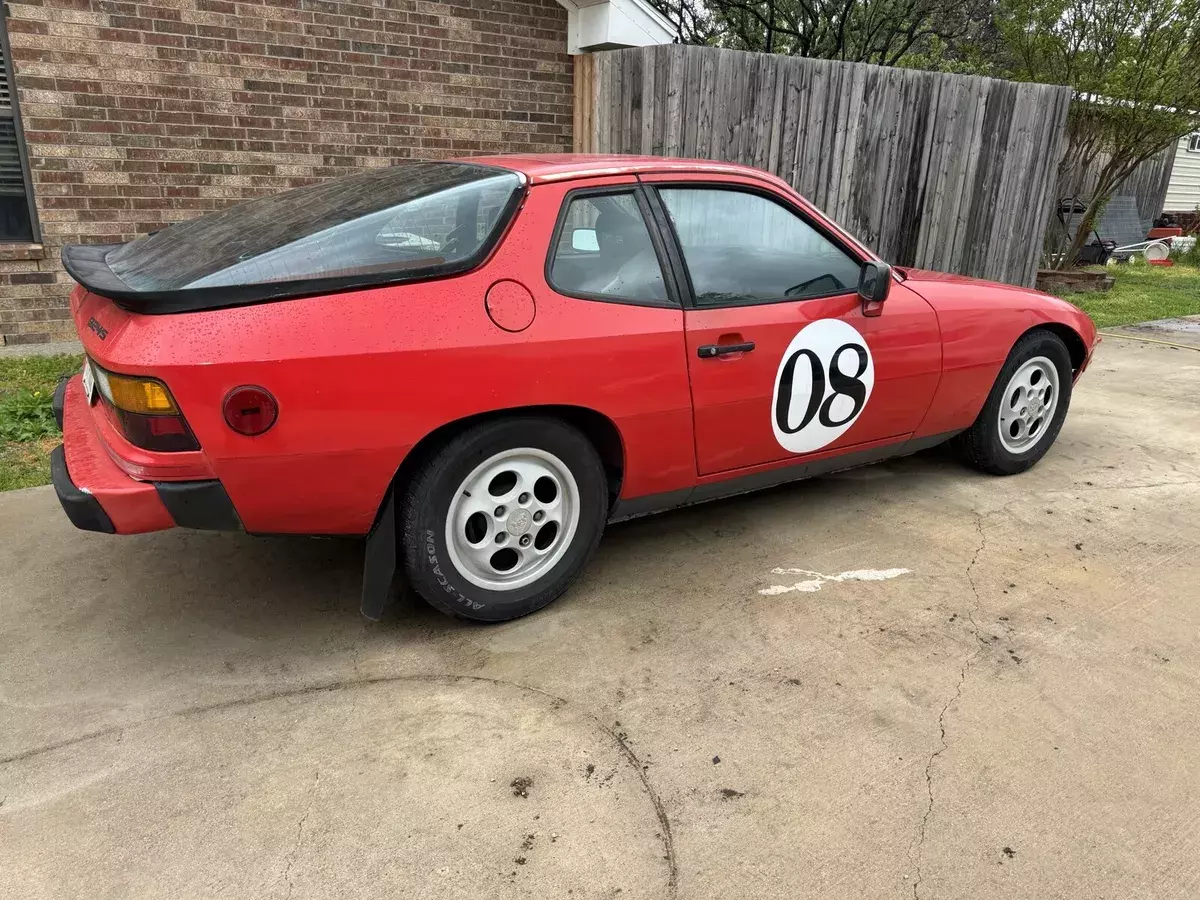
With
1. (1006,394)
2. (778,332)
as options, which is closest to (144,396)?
(778,332)

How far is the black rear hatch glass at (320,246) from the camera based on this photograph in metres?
2.48

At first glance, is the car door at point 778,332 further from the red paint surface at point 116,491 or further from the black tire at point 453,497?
the red paint surface at point 116,491

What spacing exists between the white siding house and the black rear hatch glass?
24.7 metres

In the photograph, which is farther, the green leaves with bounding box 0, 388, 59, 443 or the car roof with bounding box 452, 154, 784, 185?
the green leaves with bounding box 0, 388, 59, 443

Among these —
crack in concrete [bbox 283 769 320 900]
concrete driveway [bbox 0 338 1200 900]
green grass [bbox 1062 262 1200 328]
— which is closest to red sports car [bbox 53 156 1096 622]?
concrete driveway [bbox 0 338 1200 900]

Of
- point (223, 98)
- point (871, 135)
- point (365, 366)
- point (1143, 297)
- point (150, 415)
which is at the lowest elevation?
point (1143, 297)

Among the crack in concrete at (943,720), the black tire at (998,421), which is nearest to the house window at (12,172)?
the black tire at (998,421)

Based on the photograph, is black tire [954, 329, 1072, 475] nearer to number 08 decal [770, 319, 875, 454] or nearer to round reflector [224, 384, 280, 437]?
number 08 decal [770, 319, 875, 454]

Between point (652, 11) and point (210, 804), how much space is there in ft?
22.9

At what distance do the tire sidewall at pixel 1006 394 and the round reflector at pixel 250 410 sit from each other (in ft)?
11.0

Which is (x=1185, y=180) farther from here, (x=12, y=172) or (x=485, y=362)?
(x=485, y=362)

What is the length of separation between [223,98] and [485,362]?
192 inches

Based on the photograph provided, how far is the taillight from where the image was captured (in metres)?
2.37

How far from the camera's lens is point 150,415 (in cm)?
239
